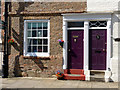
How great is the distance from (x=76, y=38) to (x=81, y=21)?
93cm

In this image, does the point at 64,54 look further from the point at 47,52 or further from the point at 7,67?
the point at 7,67

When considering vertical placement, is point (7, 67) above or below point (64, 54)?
below

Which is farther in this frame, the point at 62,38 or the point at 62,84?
the point at 62,38

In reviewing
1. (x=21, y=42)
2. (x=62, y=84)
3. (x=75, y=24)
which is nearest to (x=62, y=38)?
(x=75, y=24)

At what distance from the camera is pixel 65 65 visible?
31.7ft

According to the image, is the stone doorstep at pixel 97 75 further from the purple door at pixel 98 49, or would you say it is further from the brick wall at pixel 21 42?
the brick wall at pixel 21 42

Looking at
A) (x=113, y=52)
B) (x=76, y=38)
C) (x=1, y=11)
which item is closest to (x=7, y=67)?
(x=1, y=11)

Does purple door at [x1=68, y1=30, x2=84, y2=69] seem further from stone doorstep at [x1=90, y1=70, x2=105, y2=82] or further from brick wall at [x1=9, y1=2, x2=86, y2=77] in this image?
stone doorstep at [x1=90, y1=70, x2=105, y2=82]

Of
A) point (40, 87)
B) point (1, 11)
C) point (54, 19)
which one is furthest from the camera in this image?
point (1, 11)

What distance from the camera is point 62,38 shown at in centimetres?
979

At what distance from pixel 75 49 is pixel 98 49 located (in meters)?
1.18

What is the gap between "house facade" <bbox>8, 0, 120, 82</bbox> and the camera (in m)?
9.34

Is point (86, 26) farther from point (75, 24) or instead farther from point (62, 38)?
point (62, 38)

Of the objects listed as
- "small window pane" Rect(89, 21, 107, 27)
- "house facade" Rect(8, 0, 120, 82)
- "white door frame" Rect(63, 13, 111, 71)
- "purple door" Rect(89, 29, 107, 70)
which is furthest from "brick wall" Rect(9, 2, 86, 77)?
"purple door" Rect(89, 29, 107, 70)
